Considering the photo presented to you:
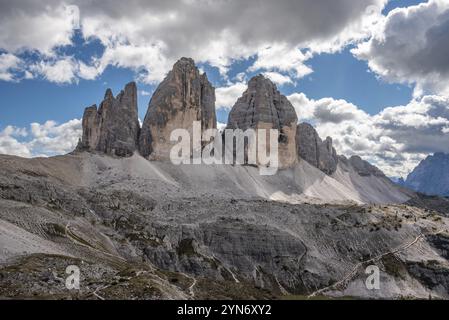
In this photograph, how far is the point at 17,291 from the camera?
55156 mm

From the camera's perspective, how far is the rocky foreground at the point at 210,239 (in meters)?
83.9

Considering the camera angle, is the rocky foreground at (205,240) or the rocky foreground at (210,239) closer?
the rocky foreground at (205,240)

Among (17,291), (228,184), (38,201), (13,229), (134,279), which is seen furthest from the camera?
(228,184)

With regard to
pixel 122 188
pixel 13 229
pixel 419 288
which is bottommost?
pixel 419 288

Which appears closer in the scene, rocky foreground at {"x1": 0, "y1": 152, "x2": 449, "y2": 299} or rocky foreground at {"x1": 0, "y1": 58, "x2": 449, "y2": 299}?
rocky foreground at {"x1": 0, "y1": 58, "x2": 449, "y2": 299}

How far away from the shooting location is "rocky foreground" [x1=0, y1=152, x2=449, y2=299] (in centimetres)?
8388

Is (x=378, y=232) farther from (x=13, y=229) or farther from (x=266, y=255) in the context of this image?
(x=13, y=229)

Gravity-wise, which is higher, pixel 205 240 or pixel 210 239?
pixel 210 239

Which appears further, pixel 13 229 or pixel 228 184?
pixel 228 184

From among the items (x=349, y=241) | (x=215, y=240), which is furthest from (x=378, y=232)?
(x=215, y=240)

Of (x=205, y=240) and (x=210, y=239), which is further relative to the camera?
(x=210, y=239)

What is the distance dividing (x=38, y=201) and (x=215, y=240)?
153ft

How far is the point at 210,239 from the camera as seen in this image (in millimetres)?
125750

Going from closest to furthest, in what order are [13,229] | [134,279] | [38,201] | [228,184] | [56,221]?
[134,279] < [13,229] < [56,221] < [38,201] < [228,184]
